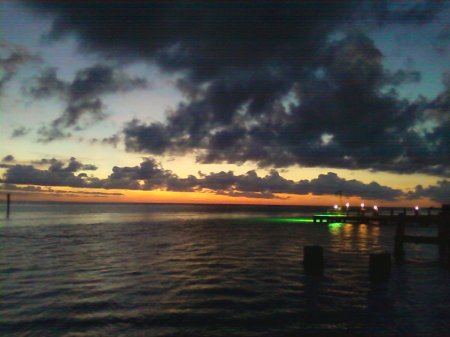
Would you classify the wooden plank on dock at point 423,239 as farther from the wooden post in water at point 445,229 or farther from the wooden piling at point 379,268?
the wooden piling at point 379,268

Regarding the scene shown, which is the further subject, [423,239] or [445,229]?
[445,229]

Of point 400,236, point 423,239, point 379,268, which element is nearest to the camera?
point 379,268

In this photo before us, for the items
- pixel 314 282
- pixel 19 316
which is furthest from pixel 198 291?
pixel 19 316

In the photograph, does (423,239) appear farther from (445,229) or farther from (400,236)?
(400,236)

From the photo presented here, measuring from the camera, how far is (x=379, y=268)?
2136 centimetres

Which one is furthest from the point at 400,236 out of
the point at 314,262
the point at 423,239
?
the point at 314,262

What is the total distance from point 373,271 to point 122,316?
45.0ft

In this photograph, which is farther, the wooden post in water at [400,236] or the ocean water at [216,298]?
the wooden post in water at [400,236]

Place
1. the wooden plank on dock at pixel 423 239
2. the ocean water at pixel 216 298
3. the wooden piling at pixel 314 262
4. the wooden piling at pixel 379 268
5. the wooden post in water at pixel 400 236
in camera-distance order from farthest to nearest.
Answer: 1. the wooden post in water at pixel 400 236
2. the wooden plank on dock at pixel 423 239
3. the wooden piling at pixel 314 262
4. the wooden piling at pixel 379 268
5. the ocean water at pixel 216 298

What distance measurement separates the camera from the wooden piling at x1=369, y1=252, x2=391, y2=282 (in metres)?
21.3

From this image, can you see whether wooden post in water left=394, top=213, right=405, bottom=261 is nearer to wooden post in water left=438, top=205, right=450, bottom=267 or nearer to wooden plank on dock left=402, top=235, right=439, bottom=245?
wooden plank on dock left=402, top=235, right=439, bottom=245

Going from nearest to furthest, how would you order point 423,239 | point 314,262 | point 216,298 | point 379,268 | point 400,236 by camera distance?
point 216,298 → point 379,268 → point 314,262 → point 423,239 → point 400,236

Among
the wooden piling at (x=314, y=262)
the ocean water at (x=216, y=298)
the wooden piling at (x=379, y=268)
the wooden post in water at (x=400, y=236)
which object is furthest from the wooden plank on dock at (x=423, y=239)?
the wooden piling at (x=314, y=262)

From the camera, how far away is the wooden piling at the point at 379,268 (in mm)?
21281
